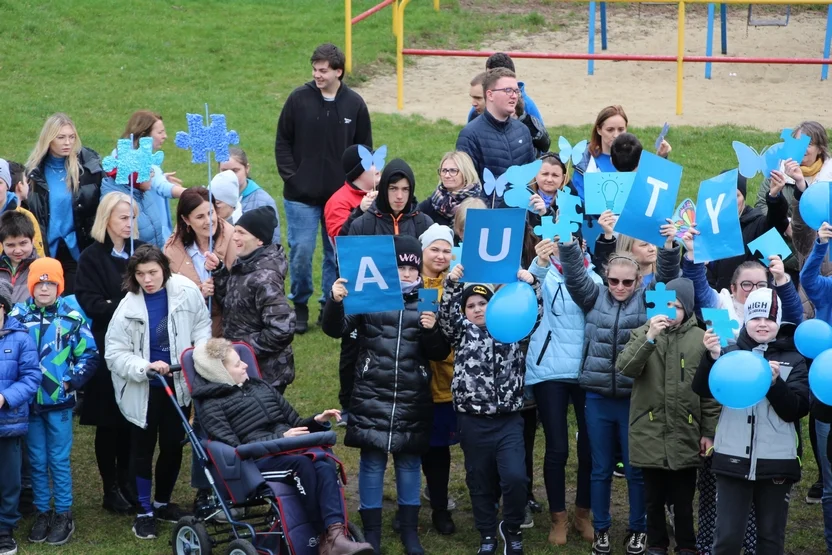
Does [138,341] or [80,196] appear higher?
[80,196]

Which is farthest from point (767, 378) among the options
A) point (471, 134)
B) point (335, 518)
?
point (471, 134)

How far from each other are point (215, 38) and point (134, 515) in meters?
11.4

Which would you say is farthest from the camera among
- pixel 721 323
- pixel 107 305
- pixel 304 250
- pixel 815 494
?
pixel 304 250

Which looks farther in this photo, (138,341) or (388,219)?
(388,219)

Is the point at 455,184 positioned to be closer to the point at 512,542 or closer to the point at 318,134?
the point at 318,134

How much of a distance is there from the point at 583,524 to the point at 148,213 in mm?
3668

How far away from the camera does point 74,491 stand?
7.79m

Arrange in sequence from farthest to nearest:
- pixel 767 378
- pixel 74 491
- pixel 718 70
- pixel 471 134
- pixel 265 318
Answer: pixel 718 70 → pixel 471 134 → pixel 74 491 → pixel 265 318 → pixel 767 378

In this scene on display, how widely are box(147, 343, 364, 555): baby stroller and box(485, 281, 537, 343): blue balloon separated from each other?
1026 millimetres

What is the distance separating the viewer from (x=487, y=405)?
6758 mm

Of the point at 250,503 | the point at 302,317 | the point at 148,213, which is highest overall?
the point at 148,213

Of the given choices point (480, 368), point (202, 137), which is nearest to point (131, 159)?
point (202, 137)

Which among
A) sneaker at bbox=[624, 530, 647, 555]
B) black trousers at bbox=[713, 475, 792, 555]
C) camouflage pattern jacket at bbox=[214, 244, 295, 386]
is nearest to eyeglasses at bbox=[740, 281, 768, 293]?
black trousers at bbox=[713, 475, 792, 555]

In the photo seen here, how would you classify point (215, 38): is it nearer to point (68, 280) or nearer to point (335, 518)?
point (68, 280)
